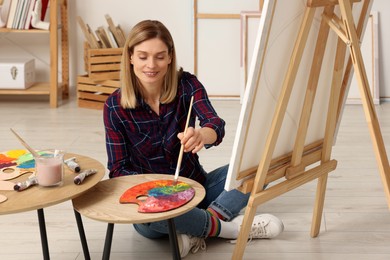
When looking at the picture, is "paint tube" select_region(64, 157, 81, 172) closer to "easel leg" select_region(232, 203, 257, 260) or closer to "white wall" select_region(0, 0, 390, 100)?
"easel leg" select_region(232, 203, 257, 260)

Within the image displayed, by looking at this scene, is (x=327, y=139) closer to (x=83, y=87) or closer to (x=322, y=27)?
(x=322, y=27)

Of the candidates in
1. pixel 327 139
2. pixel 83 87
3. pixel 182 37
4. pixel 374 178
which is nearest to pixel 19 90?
pixel 83 87

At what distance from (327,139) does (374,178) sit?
2.82ft

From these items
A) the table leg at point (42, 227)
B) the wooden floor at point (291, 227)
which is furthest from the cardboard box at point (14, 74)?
the table leg at point (42, 227)

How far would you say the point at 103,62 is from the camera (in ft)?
14.9

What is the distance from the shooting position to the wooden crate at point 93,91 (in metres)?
4.54

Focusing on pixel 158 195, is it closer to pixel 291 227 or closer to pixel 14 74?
pixel 291 227

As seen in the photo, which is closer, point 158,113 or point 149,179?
point 149,179

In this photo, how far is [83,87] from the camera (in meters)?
4.58

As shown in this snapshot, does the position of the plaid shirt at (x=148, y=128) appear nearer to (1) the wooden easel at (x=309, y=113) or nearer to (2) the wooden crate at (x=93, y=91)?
(1) the wooden easel at (x=309, y=113)

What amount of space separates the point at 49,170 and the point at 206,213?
67cm

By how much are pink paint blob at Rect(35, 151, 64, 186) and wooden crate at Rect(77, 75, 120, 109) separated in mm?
2677

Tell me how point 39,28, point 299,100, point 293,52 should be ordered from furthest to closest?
1. point 39,28
2. point 299,100
3. point 293,52

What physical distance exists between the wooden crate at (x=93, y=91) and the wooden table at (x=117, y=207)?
2550mm
